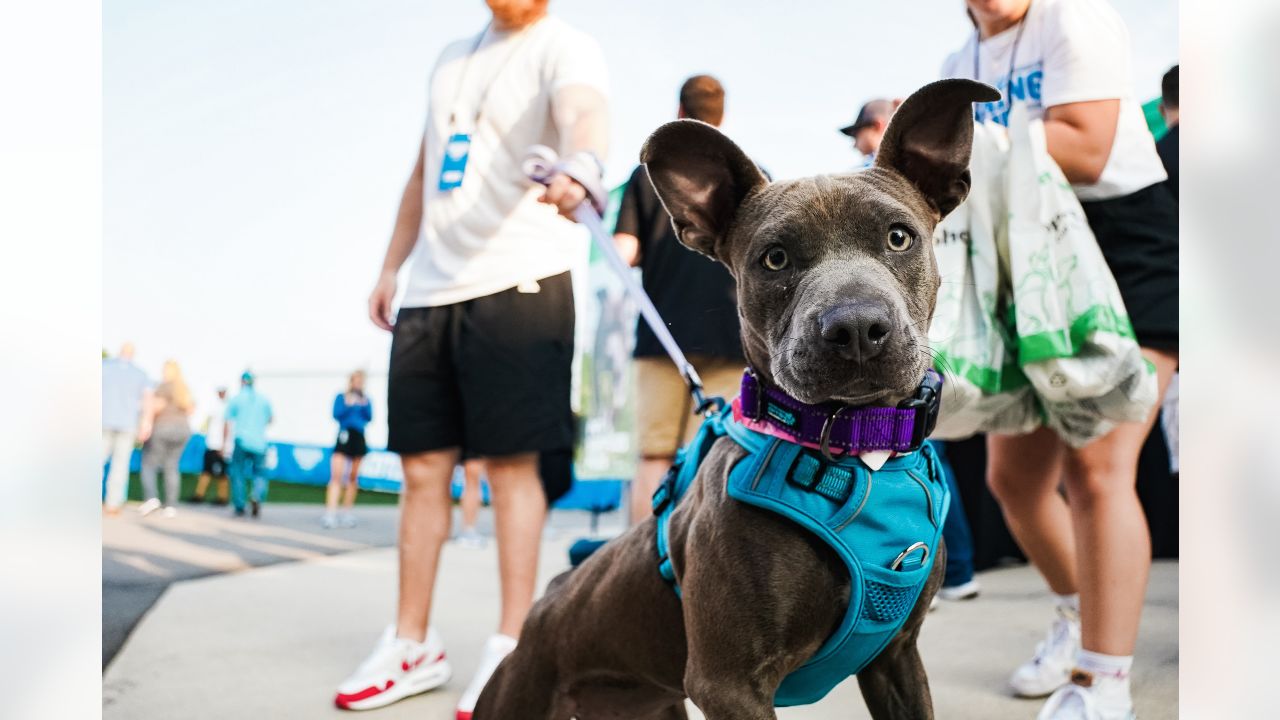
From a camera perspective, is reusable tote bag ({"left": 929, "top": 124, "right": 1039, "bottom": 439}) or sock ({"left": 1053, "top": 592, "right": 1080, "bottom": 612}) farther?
sock ({"left": 1053, "top": 592, "right": 1080, "bottom": 612})

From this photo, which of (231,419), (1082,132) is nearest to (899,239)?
(1082,132)

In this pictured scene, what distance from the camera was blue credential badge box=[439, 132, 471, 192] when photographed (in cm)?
303

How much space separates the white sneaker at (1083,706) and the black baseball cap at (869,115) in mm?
2327

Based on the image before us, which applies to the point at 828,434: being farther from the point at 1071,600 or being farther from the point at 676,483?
the point at 1071,600

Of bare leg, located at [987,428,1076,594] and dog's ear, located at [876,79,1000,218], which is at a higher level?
dog's ear, located at [876,79,1000,218]

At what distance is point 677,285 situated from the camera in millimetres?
3848

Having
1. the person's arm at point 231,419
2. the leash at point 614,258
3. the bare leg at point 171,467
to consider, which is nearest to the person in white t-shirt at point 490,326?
the leash at point 614,258

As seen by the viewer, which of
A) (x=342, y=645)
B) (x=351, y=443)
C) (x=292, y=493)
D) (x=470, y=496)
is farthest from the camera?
(x=292, y=493)

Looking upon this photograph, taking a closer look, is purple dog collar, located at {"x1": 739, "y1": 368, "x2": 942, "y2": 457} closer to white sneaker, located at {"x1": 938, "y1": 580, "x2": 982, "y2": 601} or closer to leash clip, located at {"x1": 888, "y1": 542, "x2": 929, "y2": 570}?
leash clip, located at {"x1": 888, "y1": 542, "x2": 929, "y2": 570}

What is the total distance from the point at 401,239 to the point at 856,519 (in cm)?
233

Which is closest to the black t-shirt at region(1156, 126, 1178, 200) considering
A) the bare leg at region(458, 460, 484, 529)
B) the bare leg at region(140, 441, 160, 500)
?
the bare leg at region(458, 460, 484, 529)

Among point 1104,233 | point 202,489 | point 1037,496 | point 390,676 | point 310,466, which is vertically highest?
point 1104,233

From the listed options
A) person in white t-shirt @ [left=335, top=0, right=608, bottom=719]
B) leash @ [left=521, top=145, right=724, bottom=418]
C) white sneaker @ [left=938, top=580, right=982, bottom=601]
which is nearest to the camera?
leash @ [left=521, top=145, right=724, bottom=418]

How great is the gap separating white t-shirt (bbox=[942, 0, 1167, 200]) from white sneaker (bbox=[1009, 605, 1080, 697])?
129cm
